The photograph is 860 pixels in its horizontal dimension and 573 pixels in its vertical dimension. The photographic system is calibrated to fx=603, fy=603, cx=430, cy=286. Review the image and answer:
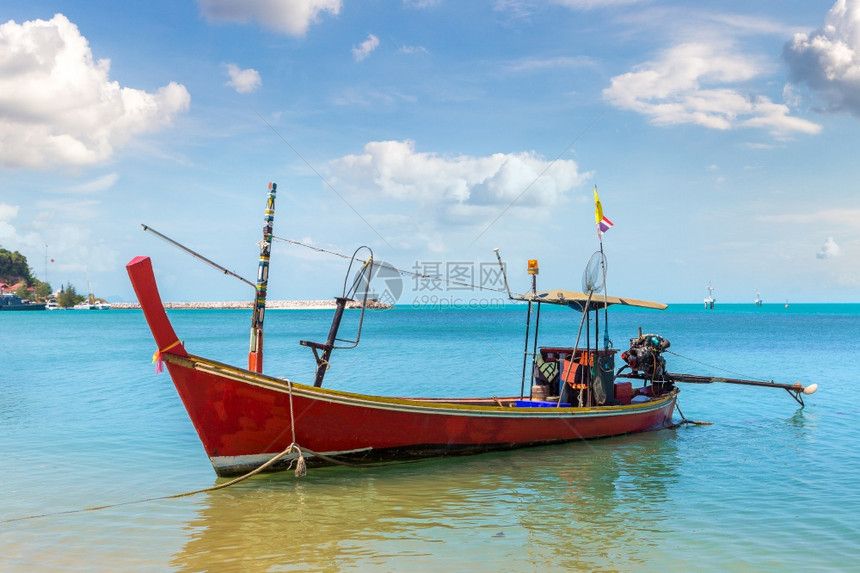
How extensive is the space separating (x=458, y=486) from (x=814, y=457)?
29.1 feet

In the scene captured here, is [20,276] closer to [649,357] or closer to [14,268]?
[14,268]

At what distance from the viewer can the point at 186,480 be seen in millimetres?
11523

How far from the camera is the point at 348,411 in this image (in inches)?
423

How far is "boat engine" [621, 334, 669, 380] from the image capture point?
16.9 meters

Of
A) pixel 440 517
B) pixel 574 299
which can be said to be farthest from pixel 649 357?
pixel 440 517

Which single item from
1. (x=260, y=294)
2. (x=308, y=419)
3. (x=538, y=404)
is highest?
(x=260, y=294)

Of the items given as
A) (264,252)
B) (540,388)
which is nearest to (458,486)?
(540,388)

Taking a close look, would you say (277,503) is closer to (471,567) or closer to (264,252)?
(471,567)

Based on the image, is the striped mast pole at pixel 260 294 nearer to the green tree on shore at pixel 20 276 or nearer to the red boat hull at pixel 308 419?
the red boat hull at pixel 308 419

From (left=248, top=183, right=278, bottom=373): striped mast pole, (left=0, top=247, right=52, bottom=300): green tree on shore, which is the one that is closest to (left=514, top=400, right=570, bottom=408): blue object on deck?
(left=248, top=183, right=278, bottom=373): striped mast pole

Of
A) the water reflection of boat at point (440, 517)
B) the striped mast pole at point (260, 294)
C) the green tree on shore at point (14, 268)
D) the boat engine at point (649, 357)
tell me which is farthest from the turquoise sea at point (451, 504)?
the green tree on shore at point (14, 268)

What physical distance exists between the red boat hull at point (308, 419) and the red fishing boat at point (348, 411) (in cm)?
2

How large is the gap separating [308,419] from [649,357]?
10.5 meters

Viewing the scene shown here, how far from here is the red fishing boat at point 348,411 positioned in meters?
9.80
